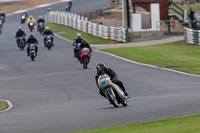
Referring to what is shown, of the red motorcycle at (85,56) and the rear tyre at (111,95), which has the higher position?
the rear tyre at (111,95)

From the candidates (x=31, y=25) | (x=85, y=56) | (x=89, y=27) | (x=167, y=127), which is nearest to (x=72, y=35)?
(x=89, y=27)

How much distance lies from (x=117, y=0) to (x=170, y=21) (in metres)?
24.7

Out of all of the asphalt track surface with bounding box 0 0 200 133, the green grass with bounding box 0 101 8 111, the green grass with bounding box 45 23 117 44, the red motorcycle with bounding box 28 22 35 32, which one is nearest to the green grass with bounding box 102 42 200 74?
the asphalt track surface with bounding box 0 0 200 133

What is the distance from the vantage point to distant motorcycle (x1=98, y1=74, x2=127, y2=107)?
1650 cm

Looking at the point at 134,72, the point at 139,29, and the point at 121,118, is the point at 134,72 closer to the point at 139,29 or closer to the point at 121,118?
the point at 121,118

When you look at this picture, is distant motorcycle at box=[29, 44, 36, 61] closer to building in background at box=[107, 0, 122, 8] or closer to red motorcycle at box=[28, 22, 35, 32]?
red motorcycle at box=[28, 22, 35, 32]

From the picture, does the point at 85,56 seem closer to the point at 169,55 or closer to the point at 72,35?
the point at 169,55

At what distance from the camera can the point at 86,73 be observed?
27312 mm

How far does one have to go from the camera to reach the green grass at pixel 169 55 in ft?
94.0

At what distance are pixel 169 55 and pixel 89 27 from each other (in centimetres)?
1733

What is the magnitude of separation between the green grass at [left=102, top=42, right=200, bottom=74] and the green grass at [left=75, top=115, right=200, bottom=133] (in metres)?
13.2

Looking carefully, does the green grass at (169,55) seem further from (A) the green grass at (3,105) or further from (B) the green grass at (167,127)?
(B) the green grass at (167,127)

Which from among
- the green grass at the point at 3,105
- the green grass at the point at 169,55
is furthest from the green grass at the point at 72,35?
the green grass at the point at 3,105

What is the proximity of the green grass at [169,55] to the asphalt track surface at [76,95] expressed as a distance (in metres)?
1.06
